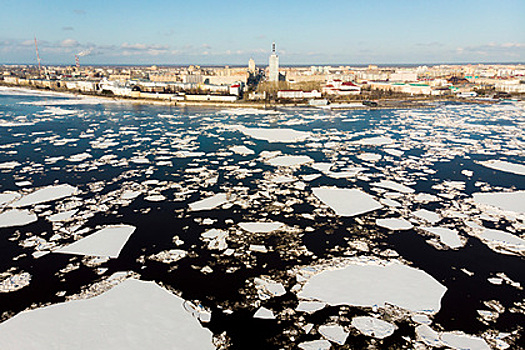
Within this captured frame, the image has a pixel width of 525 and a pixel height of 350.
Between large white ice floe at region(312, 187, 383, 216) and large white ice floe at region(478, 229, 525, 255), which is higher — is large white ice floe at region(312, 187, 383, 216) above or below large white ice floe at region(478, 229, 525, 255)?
above

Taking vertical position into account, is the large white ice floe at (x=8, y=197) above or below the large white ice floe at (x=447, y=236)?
above

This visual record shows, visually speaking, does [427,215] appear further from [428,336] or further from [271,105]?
[271,105]

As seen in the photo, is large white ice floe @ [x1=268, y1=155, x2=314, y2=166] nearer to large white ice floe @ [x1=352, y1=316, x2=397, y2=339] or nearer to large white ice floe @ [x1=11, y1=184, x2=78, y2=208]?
large white ice floe @ [x1=11, y1=184, x2=78, y2=208]

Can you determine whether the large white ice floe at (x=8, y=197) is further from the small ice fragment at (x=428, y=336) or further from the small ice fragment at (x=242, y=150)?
the small ice fragment at (x=428, y=336)

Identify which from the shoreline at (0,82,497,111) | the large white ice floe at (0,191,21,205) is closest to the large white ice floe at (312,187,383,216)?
the large white ice floe at (0,191,21,205)

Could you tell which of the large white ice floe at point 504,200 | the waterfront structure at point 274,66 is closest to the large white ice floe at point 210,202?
the large white ice floe at point 504,200

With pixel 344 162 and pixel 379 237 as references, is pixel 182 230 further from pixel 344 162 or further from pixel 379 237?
pixel 344 162
